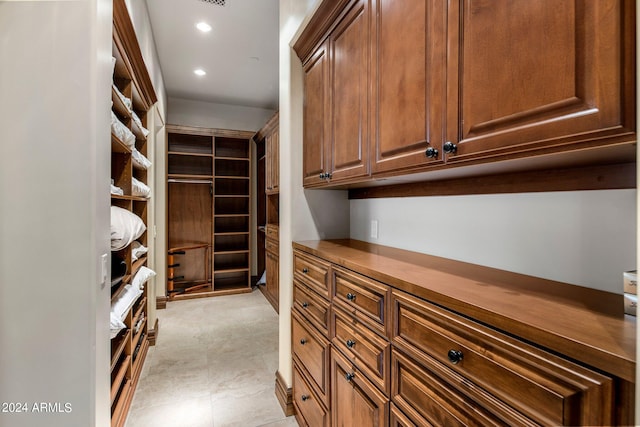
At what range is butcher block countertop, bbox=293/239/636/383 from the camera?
0.53 metres

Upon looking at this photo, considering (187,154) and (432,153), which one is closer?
(432,153)

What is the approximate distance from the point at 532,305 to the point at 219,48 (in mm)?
3679

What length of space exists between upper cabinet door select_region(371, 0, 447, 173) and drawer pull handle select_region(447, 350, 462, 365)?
584 millimetres

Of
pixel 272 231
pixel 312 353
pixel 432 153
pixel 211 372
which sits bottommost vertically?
pixel 211 372

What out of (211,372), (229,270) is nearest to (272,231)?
(229,270)

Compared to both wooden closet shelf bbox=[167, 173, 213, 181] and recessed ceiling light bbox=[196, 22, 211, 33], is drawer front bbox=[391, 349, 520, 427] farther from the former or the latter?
wooden closet shelf bbox=[167, 173, 213, 181]

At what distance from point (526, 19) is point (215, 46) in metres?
3.32

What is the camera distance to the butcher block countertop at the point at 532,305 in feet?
1.74

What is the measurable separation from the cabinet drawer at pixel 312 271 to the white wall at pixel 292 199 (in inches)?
5.4

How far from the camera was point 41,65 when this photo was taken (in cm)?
103

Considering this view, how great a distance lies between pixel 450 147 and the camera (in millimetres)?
943

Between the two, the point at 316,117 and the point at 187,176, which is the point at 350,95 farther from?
the point at 187,176

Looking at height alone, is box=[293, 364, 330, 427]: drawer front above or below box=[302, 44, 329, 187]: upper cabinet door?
below

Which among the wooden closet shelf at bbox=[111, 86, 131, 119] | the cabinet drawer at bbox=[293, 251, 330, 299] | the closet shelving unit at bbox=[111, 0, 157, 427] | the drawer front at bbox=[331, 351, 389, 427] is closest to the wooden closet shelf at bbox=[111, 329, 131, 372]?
the closet shelving unit at bbox=[111, 0, 157, 427]
